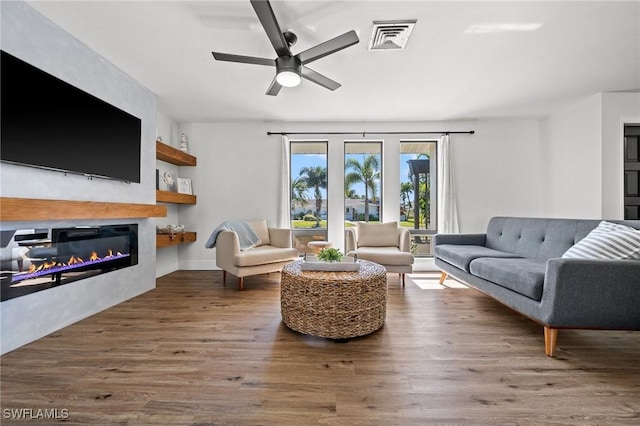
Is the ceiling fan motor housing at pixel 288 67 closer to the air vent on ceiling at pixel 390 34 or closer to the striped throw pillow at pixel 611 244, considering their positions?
the air vent on ceiling at pixel 390 34

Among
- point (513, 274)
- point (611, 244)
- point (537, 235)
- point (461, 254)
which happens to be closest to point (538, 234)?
point (537, 235)

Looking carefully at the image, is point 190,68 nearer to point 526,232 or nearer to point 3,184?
point 3,184

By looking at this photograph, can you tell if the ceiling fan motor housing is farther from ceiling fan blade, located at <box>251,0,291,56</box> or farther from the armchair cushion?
the armchair cushion

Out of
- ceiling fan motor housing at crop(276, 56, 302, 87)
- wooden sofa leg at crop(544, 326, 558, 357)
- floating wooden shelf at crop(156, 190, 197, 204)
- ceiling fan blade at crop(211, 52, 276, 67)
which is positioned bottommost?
wooden sofa leg at crop(544, 326, 558, 357)

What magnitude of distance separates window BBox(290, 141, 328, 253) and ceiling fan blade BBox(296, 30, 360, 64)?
8.05 feet

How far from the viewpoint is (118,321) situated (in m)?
2.24

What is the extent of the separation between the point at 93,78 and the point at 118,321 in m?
2.12

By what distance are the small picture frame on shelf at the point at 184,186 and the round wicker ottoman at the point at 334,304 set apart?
2.88 metres

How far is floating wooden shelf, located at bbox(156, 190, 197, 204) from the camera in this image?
3.42 metres

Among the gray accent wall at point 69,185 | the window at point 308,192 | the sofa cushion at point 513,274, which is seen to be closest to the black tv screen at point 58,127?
the gray accent wall at point 69,185

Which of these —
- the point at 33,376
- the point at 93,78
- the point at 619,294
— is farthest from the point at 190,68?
the point at 619,294

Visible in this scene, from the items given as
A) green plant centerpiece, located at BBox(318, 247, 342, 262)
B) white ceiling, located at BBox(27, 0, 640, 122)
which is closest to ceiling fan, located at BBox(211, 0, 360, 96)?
white ceiling, located at BBox(27, 0, 640, 122)

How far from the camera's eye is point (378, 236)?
3812mm

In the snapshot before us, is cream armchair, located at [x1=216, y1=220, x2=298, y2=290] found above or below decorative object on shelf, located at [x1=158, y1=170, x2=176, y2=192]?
below
